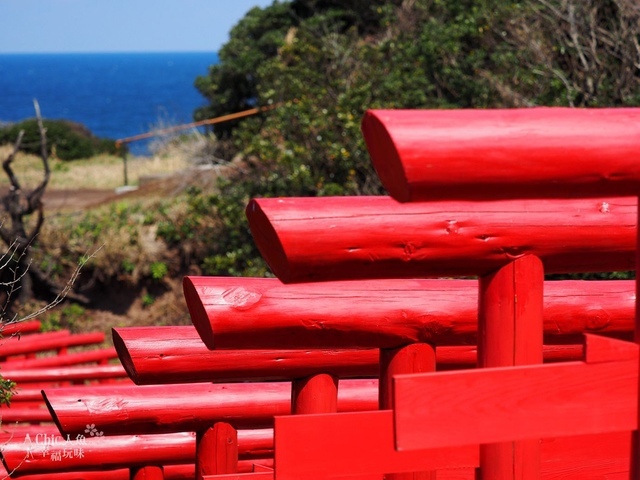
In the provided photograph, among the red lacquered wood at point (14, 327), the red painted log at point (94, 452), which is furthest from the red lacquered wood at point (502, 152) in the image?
the red painted log at point (94, 452)

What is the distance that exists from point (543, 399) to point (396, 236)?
575 mm

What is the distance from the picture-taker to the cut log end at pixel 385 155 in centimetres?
166

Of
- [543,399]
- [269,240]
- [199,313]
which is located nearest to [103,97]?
[199,313]

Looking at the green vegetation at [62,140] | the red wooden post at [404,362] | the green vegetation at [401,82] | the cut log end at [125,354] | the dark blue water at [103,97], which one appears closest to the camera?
the red wooden post at [404,362]

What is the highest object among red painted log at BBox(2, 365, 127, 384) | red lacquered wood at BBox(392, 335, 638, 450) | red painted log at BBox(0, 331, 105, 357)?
red lacquered wood at BBox(392, 335, 638, 450)

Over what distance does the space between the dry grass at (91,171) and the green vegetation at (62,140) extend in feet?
6.96

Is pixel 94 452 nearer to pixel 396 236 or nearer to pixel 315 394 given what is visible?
pixel 315 394

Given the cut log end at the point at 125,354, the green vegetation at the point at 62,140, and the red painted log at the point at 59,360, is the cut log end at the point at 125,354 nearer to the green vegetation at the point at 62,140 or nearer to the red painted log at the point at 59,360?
the red painted log at the point at 59,360

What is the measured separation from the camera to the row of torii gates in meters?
1.61

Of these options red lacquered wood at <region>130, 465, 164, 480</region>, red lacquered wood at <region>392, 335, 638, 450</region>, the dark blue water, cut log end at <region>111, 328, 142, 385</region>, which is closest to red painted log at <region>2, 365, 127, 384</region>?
red lacquered wood at <region>130, 465, 164, 480</region>

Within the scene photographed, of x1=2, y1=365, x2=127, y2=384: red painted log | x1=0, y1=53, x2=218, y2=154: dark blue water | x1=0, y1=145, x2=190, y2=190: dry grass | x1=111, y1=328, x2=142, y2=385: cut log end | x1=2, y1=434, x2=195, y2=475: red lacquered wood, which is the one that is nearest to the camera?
x1=111, y1=328, x2=142, y2=385: cut log end

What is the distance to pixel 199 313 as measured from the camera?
269cm

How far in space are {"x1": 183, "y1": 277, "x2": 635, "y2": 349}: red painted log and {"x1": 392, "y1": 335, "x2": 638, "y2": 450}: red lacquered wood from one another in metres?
1.01

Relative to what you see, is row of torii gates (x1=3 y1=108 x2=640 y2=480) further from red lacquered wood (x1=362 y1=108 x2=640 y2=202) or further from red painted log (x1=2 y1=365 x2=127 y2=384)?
red painted log (x1=2 y1=365 x2=127 y2=384)
